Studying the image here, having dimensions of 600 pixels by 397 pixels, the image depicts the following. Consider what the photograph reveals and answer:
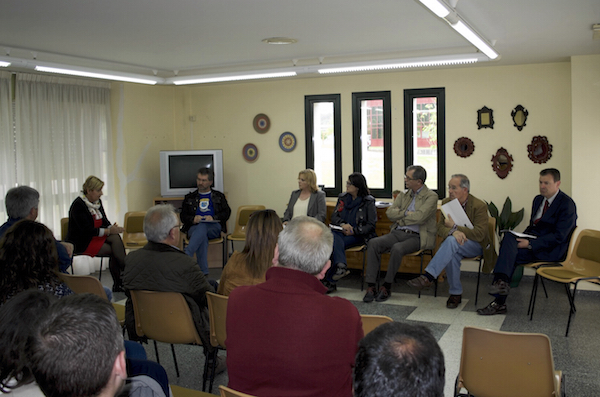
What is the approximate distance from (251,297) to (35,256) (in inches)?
59.9

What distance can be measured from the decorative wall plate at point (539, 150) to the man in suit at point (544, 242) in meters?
1.46

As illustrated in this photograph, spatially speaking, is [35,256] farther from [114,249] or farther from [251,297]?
[114,249]

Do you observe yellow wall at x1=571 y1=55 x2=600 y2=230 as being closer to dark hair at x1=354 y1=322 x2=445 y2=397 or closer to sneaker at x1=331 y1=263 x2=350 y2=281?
sneaker at x1=331 y1=263 x2=350 y2=281

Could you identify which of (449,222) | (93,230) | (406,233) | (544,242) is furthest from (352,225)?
(93,230)

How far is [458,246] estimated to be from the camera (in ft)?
18.4

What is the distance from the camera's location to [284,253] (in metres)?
2.24

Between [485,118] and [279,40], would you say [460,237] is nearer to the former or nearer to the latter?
[485,118]

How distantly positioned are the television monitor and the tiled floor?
1645mm

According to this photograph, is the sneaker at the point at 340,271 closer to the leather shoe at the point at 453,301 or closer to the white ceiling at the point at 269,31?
the leather shoe at the point at 453,301

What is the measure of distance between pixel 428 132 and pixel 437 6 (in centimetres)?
408

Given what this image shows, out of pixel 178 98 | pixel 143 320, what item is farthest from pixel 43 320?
pixel 178 98

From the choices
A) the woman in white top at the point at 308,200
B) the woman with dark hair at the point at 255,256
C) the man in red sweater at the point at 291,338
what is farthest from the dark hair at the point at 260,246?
the woman in white top at the point at 308,200

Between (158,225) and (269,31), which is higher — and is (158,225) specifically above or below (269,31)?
below

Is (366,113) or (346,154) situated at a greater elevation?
(366,113)
